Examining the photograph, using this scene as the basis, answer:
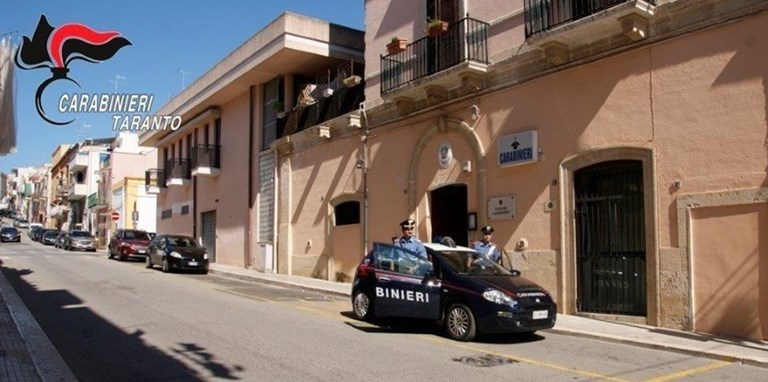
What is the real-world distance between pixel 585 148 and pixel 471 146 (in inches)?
136

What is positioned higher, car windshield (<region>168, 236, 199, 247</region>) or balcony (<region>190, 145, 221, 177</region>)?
balcony (<region>190, 145, 221, 177</region>)

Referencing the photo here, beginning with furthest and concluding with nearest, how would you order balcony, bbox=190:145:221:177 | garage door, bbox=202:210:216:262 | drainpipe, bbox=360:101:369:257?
garage door, bbox=202:210:216:262 < balcony, bbox=190:145:221:177 < drainpipe, bbox=360:101:369:257

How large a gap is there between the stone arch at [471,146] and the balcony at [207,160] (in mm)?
16053

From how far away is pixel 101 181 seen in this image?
6412 centimetres

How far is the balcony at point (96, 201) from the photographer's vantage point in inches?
2456

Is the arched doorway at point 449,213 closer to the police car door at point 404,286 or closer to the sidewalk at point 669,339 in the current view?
the sidewalk at point 669,339

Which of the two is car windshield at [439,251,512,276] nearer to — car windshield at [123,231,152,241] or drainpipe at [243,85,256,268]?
drainpipe at [243,85,256,268]

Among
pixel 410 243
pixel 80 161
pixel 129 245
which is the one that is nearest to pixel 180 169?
pixel 129 245

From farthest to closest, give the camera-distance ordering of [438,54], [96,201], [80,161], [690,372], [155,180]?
[80,161] < [96,201] < [155,180] < [438,54] < [690,372]

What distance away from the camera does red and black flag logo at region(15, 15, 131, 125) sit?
18.0 metres

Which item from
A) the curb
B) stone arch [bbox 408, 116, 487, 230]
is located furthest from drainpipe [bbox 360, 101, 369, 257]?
the curb

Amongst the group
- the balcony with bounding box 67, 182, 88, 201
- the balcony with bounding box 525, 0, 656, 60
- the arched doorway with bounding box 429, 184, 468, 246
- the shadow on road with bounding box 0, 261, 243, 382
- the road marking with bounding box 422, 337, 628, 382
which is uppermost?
the balcony with bounding box 67, 182, 88, 201

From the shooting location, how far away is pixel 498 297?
9.69 meters

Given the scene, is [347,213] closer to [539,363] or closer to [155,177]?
[539,363]
